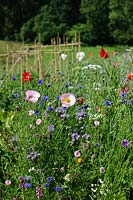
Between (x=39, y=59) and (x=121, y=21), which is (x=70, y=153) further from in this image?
(x=121, y=21)

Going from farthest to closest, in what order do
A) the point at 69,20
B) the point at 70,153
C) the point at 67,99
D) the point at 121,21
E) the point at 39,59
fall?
the point at 69,20, the point at 121,21, the point at 39,59, the point at 67,99, the point at 70,153

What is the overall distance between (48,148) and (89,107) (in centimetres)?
62

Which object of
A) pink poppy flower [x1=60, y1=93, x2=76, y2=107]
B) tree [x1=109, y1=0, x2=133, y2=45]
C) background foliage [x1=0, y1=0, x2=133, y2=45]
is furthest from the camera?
background foliage [x1=0, y1=0, x2=133, y2=45]

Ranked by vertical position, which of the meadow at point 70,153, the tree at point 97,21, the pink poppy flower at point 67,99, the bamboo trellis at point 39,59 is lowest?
the tree at point 97,21

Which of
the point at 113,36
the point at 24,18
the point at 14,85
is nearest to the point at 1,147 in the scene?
Result: the point at 14,85

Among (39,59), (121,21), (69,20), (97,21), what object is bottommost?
(69,20)

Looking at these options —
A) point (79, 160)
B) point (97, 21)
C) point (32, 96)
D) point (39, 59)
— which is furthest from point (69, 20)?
point (79, 160)

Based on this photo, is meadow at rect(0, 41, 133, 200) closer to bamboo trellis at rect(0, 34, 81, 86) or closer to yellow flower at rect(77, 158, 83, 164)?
yellow flower at rect(77, 158, 83, 164)

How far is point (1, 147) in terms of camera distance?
3.30 meters

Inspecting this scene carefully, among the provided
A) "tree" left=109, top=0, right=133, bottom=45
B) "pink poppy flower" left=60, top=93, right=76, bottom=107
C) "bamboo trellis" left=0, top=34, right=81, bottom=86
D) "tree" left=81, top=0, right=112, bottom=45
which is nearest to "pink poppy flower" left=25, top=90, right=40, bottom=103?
"pink poppy flower" left=60, top=93, right=76, bottom=107

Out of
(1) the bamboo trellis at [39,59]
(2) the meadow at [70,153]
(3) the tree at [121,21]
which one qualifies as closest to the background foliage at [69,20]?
(3) the tree at [121,21]

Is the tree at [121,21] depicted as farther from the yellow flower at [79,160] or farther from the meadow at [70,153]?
the yellow flower at [79,160]

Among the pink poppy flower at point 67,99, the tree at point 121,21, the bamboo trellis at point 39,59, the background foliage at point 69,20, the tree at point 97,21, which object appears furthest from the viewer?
the tree at point 97,21

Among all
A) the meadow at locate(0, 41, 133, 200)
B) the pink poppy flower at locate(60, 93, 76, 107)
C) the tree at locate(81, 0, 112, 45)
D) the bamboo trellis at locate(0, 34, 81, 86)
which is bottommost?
the tree at locate(81, 0, 112, 45)
